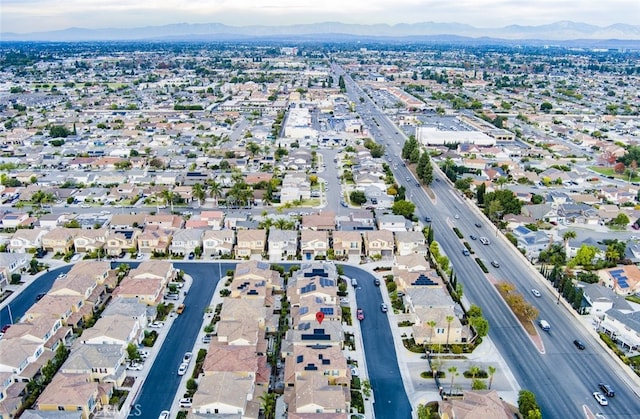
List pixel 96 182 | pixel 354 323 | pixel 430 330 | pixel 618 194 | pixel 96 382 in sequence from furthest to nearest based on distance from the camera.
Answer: pixel 96 182 → pixel 618 194 → pixel 354 323 → pixel 430 330 → pixel 96 382

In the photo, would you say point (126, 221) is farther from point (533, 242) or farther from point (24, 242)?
point (533, 242)

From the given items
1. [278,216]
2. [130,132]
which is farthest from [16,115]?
[278,216]

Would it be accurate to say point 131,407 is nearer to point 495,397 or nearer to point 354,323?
point 354,323

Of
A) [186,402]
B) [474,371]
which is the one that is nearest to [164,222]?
[186,402]

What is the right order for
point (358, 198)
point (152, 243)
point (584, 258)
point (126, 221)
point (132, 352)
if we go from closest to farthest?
1. point (132, 352)
2. point (584, 258)
3. point (152, 243)
4. point (126, 221)
5. point (358, 198)

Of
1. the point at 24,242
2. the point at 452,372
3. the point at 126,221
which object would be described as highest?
the point at 126,221

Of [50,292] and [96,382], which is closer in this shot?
[96,382]
